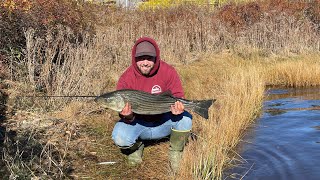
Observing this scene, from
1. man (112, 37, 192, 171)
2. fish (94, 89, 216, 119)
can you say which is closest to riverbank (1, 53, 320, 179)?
man (112, 37, 192, 171)

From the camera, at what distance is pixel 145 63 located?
447cm

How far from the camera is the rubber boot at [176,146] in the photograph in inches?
184

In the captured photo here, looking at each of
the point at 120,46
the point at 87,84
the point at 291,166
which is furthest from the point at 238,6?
the point at 291,166

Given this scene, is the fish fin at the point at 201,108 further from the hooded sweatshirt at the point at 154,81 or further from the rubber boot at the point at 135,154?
the rubber boot at the point at 135,154

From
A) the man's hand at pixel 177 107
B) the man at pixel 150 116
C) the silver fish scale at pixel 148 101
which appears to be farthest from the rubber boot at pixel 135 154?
the man's hand at pixel 177 107

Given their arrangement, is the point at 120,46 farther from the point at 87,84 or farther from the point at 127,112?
the point at 127,112

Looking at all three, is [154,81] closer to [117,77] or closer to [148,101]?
[148,101]

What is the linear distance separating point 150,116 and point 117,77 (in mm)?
4117

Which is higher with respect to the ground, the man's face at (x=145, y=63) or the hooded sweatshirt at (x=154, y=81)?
the man's face at (x=145, y=63)

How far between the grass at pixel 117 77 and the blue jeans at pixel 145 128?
1.03 feet

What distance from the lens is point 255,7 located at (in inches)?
643

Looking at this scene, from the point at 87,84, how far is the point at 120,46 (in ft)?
13.8

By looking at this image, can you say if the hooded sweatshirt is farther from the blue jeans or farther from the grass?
the grass

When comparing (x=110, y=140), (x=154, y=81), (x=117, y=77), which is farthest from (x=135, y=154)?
(x=117, y=77)
